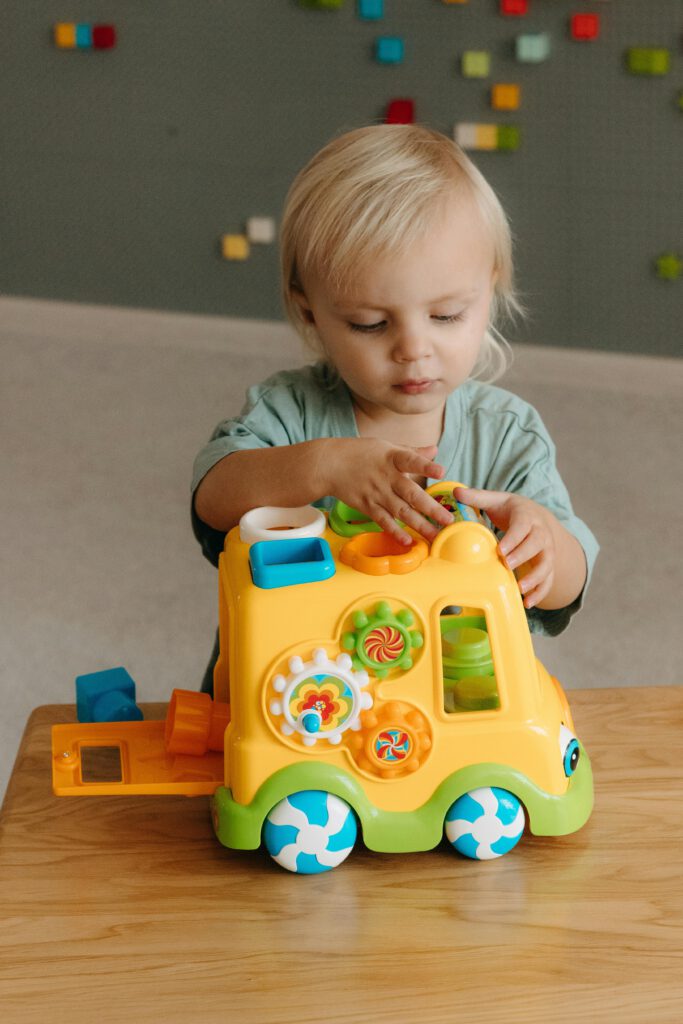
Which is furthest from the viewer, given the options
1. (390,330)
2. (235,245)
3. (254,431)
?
(235,245)

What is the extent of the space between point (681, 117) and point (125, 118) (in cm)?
134

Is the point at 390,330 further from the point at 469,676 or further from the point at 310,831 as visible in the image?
the point at 310,831

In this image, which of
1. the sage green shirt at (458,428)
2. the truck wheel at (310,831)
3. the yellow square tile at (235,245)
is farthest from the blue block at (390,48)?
the truck wheel at (310,831)

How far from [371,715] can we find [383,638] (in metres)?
0.05

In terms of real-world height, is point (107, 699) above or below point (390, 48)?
below

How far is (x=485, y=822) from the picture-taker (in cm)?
73

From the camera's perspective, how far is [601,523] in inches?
89.7

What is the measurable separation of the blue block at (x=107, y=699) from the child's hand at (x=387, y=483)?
0.22 m

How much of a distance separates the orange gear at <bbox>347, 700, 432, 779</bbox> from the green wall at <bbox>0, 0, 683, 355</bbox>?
2401mm

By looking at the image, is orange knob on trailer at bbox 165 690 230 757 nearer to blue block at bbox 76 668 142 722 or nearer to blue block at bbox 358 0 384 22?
blue block at bbox 76 668 142 722

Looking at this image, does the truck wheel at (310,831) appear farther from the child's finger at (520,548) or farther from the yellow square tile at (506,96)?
the yellow square tile at (506,96)

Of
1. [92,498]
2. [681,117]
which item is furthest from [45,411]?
[681,117]

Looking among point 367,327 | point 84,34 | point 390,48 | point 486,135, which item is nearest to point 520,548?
point 367,327

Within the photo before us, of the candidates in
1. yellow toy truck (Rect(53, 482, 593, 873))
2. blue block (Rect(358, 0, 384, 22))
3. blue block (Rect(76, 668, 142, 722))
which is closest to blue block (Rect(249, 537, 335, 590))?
yellow toy truck (Rect(53, 482, 593, 873))
